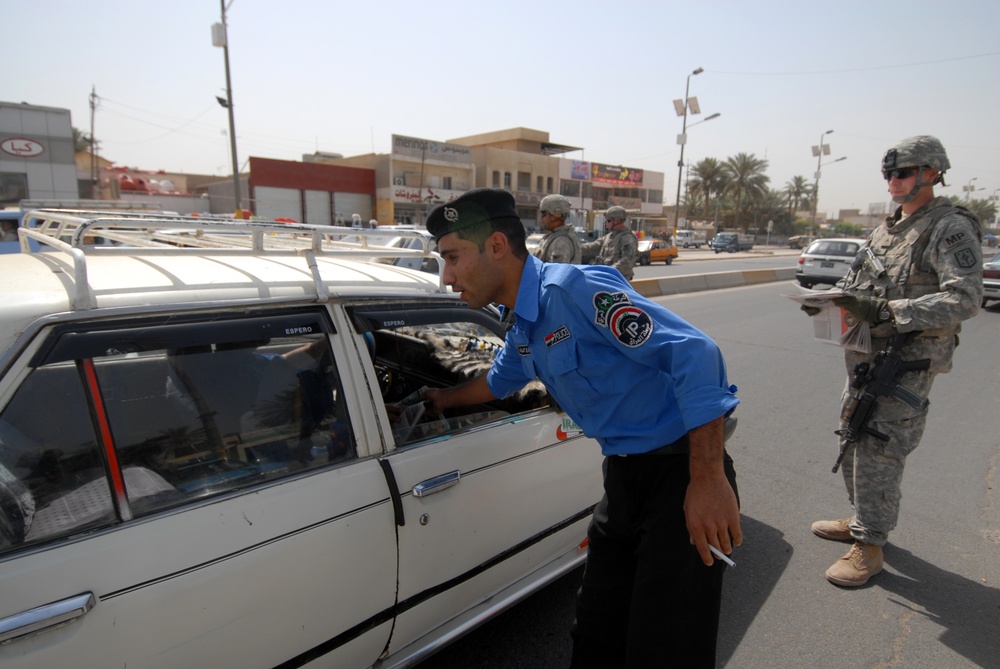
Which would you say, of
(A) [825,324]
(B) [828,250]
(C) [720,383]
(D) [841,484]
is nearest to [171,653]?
(C) [720,383]

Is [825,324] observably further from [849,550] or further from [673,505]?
[673,505]

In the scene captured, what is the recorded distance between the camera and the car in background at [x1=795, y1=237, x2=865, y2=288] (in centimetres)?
1511

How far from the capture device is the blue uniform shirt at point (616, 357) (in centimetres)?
148

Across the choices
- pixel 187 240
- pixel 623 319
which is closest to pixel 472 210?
pixel 623 319

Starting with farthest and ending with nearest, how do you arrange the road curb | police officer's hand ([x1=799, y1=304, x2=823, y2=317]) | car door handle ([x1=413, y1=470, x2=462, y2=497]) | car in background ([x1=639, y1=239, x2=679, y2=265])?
car in background ([x1=639, y1=239, x2=679, y2=265])
the road curb
police officer's hand ([x1=799, y1=304, x2=823, y2=317])
car door handle ([x1=413, y1=470, x2=462, y2=497])

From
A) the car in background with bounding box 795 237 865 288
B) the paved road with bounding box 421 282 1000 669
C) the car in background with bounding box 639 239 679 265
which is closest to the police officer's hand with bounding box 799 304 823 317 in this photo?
the paved road with bounding box 421 282 1000 669

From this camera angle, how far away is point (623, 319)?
1538 mm

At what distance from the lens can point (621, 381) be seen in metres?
1.62

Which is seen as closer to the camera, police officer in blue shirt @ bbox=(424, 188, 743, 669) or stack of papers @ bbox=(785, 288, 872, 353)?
police officer in blue shirt @ bbox=(424, 188, 743, 669)

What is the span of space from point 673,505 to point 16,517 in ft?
5.33

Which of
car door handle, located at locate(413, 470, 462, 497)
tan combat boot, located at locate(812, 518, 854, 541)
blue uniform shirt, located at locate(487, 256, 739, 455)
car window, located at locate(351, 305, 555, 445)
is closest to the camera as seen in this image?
blue uniform shirt, located at locate(487, 256, 739, 455)

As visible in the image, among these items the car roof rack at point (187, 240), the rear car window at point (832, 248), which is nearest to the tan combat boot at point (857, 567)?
the car roof rack at point (187, 240)

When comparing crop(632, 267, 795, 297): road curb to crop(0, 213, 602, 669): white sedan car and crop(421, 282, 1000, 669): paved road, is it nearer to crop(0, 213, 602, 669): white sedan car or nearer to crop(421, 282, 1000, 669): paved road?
crop(421, 282, 1000, 669): paved road

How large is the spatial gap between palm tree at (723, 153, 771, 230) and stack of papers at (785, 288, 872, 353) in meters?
55.6
